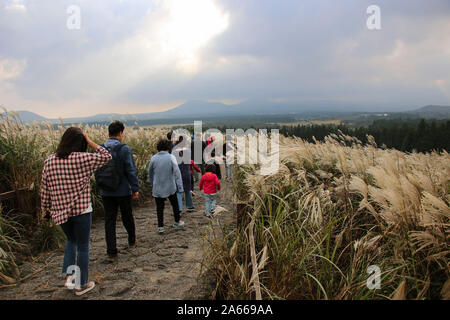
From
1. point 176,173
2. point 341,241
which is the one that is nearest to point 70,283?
point 176,173

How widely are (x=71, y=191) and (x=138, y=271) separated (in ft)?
4.72

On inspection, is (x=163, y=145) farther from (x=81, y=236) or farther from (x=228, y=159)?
(x=228, y=159)

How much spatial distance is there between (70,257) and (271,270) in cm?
254

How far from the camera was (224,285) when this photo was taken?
8.71 ft

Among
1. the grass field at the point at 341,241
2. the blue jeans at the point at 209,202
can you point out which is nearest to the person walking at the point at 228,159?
the blue jeans at the point at 209,202

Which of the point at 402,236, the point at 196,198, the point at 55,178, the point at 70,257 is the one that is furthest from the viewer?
the point at 196,198

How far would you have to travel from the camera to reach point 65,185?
9.76 ft

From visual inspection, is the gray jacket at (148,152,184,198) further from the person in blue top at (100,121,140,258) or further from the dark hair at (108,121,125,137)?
the dark hair at (108,121,125,137)

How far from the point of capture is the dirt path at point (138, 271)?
2.97 metres

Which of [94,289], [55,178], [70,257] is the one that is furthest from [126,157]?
[94,289]

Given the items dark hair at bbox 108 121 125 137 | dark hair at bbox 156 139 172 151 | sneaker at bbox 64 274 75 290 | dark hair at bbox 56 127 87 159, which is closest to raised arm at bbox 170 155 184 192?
dark hair at bbox 156 139 172 151

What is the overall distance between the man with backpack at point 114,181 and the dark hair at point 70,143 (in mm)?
847

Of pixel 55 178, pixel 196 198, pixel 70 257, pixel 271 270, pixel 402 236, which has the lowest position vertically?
pixel 196 198
